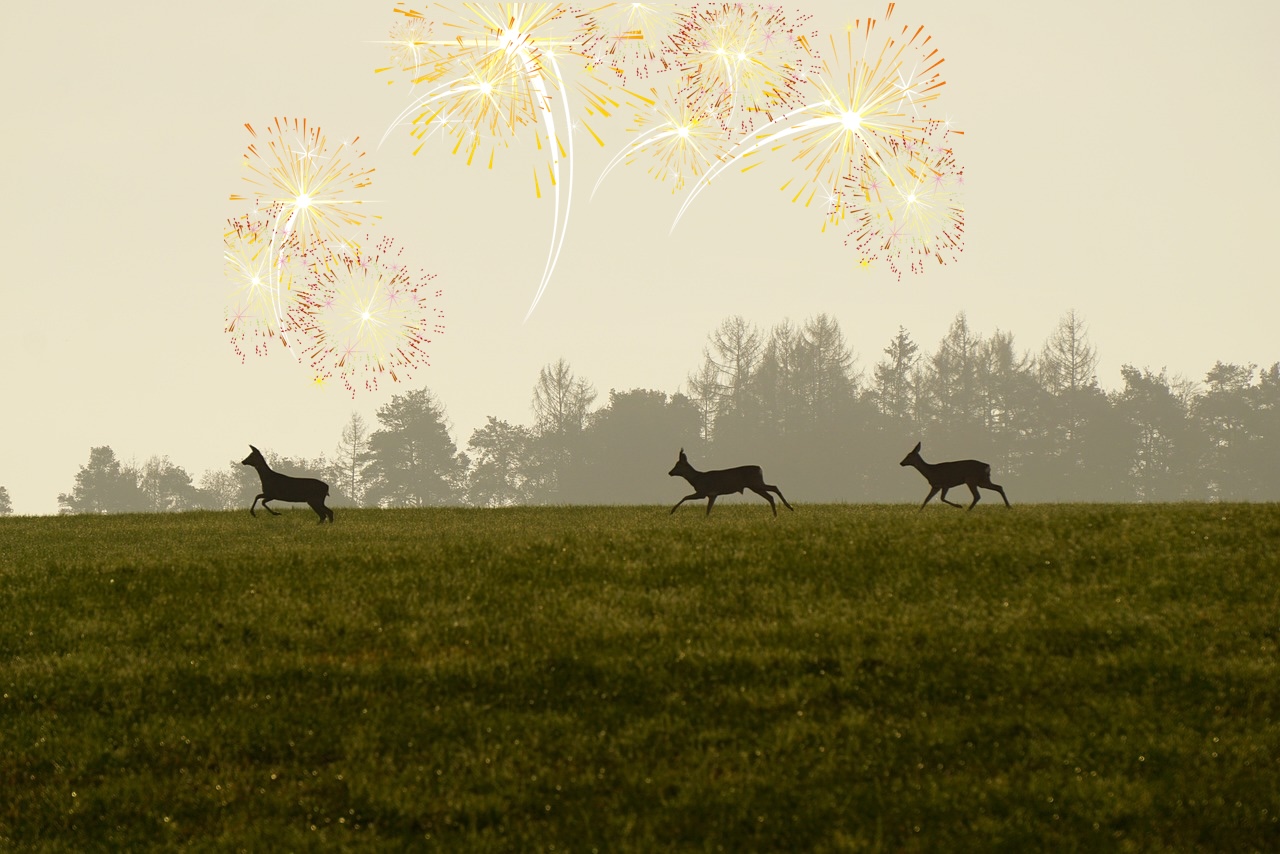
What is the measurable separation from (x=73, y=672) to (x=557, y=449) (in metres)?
96.3

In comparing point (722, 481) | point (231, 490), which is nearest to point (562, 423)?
point (231, 490)

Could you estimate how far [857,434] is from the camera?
107m

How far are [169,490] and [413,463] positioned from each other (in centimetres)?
3407

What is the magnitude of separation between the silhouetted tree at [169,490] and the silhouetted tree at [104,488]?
4.12 feet

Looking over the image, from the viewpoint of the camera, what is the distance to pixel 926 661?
1530 centimetres

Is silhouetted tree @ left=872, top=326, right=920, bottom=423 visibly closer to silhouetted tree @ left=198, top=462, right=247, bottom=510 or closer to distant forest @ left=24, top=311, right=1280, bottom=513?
distant forest @ left=24, top=311, right=1280, bottom=513

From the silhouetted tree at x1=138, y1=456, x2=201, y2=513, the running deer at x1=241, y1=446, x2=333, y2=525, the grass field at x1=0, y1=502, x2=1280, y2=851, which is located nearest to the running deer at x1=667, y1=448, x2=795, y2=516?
the grass field at x1=0, y1=502, x2=1280, y2=851

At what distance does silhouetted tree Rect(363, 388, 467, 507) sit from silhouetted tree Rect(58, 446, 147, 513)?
34.2 m

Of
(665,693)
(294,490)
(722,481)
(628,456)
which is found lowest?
(665,693)

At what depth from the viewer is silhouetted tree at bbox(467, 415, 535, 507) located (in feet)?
386

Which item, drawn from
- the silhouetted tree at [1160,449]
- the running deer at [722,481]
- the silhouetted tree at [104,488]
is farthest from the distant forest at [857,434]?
the running deer at [722,481]

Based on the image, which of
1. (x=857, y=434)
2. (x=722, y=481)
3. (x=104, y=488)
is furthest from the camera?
(x=104, y=488)

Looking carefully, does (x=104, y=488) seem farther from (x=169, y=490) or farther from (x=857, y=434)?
(x=857, y=434)

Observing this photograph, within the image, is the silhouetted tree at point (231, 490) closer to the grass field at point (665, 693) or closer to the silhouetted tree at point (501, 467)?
the silhouetted tree at point (501, 467)
